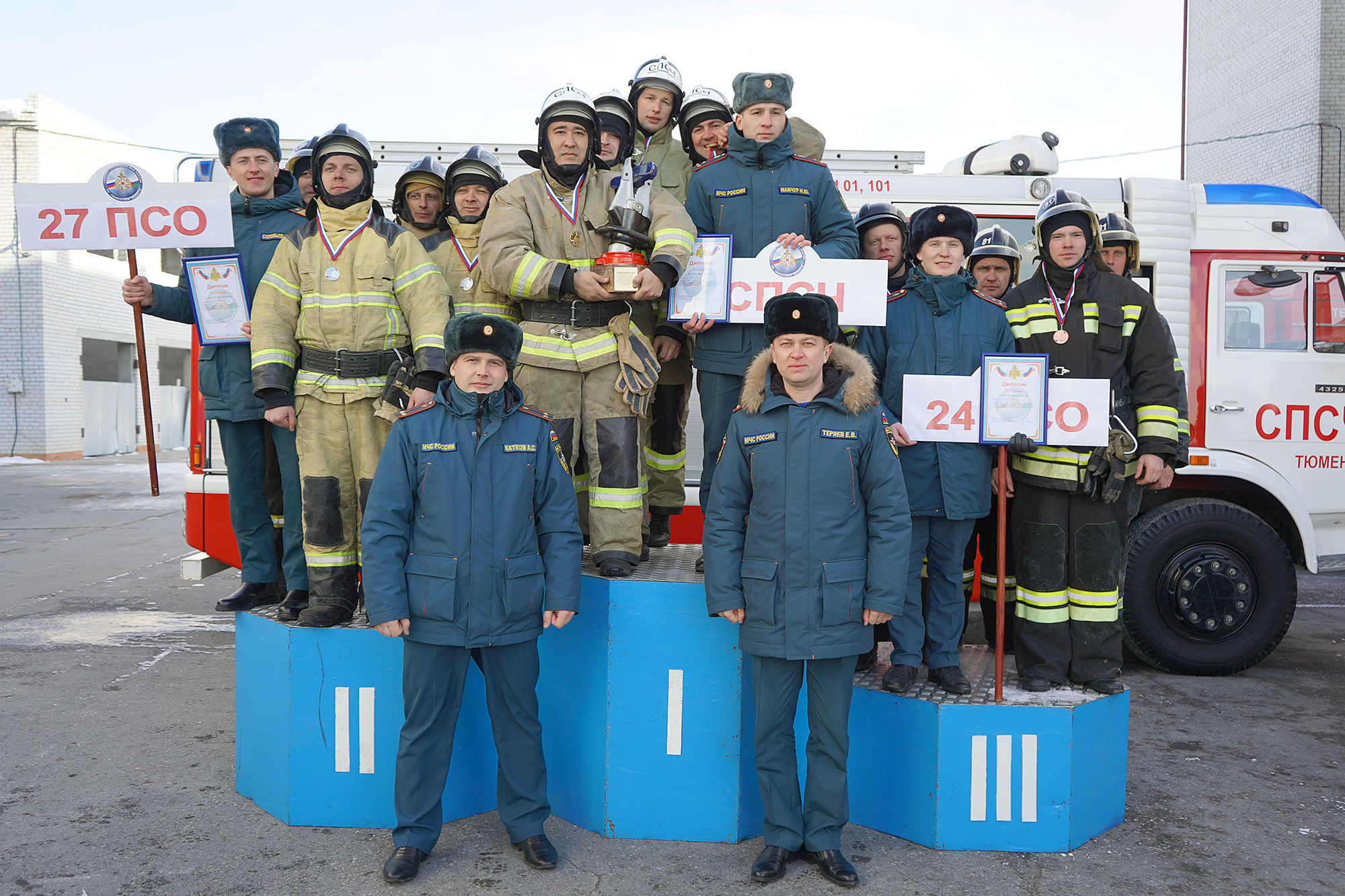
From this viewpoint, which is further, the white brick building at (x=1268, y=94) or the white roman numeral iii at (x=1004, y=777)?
the white brick building at (x=1268, y=94)

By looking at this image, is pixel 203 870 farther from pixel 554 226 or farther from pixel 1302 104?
pixel 1302 104

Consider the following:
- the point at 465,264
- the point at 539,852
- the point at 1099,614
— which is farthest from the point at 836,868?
the point at 465,264

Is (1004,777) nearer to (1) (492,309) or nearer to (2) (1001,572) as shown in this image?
(2) (1001,572)

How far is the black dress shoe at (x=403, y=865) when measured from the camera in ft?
10.1

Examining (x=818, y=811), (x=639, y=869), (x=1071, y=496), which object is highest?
(x=1071, y=496)

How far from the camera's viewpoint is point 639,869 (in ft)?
10.5

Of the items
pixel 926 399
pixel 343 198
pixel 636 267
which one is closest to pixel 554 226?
pixel 636 267

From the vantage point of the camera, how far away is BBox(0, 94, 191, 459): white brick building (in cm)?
1931

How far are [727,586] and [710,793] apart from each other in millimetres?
890

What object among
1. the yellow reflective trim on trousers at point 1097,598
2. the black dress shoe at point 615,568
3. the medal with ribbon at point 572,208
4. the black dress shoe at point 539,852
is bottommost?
the black dress shoe at point 539,852

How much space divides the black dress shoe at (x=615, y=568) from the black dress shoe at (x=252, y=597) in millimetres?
1668

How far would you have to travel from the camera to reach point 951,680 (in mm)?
3549

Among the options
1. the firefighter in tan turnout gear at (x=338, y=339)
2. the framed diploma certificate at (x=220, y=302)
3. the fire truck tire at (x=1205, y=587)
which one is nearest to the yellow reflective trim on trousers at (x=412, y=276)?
the firefighter in tan turnout gear at (x=338, y=339)

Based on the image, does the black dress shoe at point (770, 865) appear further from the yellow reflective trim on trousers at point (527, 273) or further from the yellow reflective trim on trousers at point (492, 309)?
the yellow reflective trim on trousers at point (492, 309)
